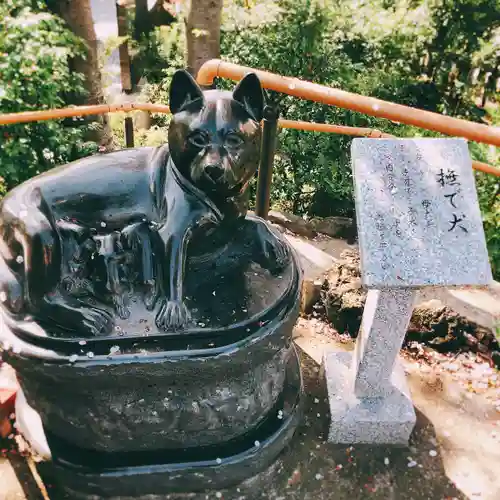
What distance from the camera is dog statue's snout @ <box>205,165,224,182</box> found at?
2.30m

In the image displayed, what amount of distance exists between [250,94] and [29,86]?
8.37 ft

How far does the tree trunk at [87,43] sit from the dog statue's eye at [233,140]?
370 cm

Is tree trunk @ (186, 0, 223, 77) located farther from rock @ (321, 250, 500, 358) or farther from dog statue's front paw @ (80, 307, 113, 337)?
dog statue's front paw @ (80, 307, 113, 337)

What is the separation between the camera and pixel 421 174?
2742 millimetres

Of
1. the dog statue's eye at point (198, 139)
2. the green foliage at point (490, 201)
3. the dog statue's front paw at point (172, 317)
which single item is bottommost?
the green foliage at point (490, 201)

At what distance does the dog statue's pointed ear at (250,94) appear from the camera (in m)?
2.41

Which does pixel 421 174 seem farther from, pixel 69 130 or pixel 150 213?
pixel 69 130

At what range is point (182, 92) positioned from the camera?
7.97 feet

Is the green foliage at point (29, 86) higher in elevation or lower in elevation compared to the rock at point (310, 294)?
higher

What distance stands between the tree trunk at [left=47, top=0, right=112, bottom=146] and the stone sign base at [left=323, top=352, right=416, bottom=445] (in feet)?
13.1

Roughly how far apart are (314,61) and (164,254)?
382cm

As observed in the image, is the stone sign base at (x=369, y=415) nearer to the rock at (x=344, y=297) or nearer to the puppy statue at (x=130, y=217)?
the rock at (x=344, y=297)

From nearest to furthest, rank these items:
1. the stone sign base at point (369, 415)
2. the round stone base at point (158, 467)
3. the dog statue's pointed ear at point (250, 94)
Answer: the dog statue's pointed ear at point (250, 94)
the round stone base at point (158, 467)
the stone sign base at point (369, 415)

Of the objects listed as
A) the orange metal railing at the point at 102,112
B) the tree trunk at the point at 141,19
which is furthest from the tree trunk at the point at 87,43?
the tree trunk at the point at 141,19
